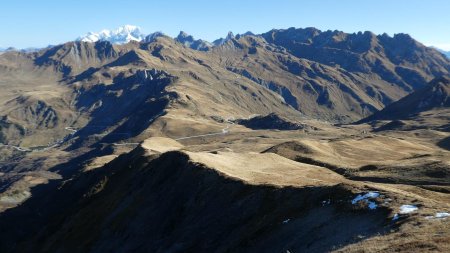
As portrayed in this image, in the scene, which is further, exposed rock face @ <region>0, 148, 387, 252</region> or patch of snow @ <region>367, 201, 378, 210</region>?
exposed rock face @ <region>0, 148, 387, 252</region>

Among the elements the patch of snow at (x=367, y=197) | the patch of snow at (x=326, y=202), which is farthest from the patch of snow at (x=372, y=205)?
the patch of snow at (x=326, y=202)

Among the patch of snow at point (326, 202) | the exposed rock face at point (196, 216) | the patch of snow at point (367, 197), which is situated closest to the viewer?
the patch of snow at point (367, 197)

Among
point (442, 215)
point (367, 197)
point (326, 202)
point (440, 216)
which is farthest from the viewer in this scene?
point (326, 202)

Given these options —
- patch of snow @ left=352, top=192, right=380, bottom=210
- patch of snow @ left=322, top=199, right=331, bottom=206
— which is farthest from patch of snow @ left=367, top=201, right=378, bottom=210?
patch of snow @ left=322, top=199, right=331, bottom=206

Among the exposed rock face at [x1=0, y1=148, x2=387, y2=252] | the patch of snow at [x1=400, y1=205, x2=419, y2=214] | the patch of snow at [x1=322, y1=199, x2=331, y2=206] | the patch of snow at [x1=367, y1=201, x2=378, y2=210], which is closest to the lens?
the patch of snow at [x1=400, y1=205, x2=419, y2=214]

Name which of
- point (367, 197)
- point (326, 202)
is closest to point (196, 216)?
point (326, 202)

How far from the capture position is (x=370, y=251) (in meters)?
36.7

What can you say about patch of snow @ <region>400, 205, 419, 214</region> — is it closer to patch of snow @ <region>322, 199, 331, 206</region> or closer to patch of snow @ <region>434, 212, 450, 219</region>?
patch of snow @ <region>434, 212, 450, 219</region>

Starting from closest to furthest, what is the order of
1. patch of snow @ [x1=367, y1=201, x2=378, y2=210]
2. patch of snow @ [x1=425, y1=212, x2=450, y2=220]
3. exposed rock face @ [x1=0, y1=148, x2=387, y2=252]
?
patch of snow @ [x1=425, y1=212, x2=450, y2=220], patch of snow @ [x1=367, y1=201, x2=378, y2=210], exposed rock face @ [x1=0, y1=148, x2=387, y2=252]

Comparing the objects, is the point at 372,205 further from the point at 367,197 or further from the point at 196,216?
the point at 196,216

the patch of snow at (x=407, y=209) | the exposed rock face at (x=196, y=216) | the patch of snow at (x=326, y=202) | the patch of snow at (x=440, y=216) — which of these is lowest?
the exposed rock face at (x=196, y=216)

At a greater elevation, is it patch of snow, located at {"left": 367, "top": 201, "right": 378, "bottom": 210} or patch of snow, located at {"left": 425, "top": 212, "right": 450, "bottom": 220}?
patch of snow, located at {"left": 425, "top": 212, "right": 450, "bottom": 220}

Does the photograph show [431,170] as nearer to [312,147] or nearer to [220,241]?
[220,241]

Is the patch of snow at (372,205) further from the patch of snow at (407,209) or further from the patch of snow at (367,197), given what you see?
the patch of snow at (407,209)
